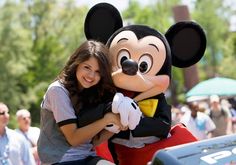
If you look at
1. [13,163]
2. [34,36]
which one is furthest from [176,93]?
[13,163]

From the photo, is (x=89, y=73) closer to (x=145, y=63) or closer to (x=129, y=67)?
(x=129, y=67)

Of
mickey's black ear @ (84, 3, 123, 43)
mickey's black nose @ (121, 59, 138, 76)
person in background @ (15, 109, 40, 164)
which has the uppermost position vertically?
mickey's black ear @ (84, 3, 123, 43)

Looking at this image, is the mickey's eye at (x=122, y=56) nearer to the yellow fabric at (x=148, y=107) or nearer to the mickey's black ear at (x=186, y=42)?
the yellow fabric at (x=148, y=107)

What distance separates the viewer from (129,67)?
15.0ft

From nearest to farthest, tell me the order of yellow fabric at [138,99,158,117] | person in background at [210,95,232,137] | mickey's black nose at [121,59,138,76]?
mickey's black nose at [121,59,138,76] < yellow fabric at [138,99,158,117] < person in background at [210,95,232,137]

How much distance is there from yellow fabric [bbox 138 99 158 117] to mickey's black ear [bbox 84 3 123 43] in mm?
1064

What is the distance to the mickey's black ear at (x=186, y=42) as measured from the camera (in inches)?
219

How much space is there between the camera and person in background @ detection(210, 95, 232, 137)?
11.9 meters

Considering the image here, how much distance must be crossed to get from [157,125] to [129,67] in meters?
0.54

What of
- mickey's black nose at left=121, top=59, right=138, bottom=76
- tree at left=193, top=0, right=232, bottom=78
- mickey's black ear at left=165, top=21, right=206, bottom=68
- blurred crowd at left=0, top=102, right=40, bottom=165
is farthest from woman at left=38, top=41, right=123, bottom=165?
tree at left=193, top=0, right=232, bottom=78

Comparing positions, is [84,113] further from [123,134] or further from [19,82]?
[19,82]

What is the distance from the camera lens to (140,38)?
16.7 feet

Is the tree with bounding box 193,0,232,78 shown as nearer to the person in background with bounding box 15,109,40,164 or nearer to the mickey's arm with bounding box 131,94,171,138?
the person in background with bounding box 15,109,40,164

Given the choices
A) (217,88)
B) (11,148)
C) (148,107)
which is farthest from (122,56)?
(217,88)
